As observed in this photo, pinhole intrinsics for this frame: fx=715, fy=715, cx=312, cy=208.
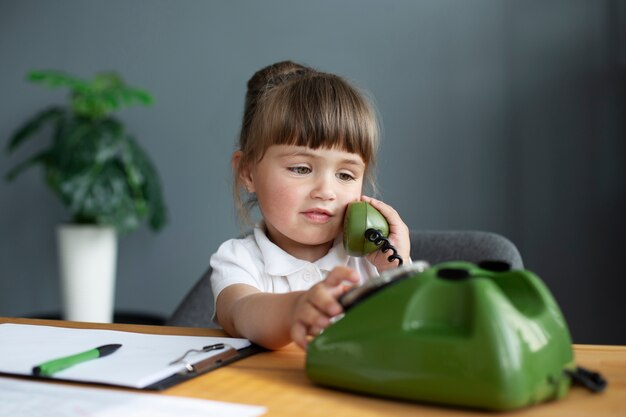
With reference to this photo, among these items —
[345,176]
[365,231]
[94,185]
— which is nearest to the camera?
[365,231]

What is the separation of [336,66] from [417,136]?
520 mm

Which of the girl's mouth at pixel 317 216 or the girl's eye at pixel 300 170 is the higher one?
the girl's eye at pixel 300 170

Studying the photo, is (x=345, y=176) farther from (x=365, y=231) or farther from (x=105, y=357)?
(x=105, y=357)

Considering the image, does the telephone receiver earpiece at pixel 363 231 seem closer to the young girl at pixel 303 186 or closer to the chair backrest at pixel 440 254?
the young girl at pixel 303 186

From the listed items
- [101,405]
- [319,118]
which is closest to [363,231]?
[319,118]

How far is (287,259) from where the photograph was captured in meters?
1.23

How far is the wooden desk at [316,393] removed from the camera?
0.59 m

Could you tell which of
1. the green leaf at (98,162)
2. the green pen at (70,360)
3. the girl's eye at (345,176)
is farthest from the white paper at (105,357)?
the green leaf at (98,162)

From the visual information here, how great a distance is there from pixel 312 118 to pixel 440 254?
49 cm

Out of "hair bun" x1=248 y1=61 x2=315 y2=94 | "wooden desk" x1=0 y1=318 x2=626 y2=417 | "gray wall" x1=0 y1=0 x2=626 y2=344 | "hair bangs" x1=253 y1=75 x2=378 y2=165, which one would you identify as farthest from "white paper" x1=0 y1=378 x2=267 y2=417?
"gray wall" x1=0 y1=0 x2=626 y2=344

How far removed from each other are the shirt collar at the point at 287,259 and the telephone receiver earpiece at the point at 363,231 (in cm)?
Answer: 12

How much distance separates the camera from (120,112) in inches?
146

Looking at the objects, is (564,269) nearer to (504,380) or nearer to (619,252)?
(619,252)

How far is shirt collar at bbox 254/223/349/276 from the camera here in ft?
4.00
